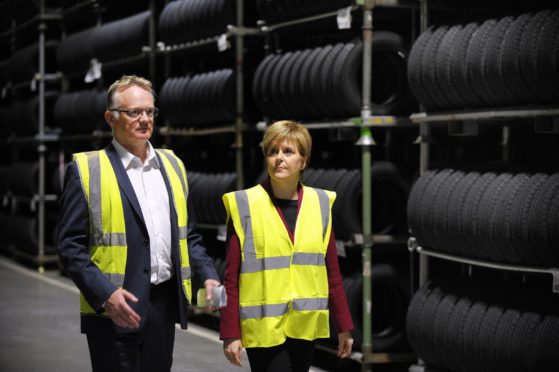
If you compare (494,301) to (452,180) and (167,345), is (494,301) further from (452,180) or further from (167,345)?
(167,345)

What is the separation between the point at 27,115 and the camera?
59.3ft

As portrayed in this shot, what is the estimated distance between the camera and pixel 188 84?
489 inches

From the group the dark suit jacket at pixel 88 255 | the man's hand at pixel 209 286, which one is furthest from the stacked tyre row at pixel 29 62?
the man's hand at pixel 209 286

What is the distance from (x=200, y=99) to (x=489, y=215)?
516 cm

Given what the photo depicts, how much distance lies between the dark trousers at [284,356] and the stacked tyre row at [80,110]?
32.8 feet

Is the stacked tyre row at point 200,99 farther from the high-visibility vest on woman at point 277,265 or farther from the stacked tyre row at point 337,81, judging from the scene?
the high-visibility vest on woman at point 277,265

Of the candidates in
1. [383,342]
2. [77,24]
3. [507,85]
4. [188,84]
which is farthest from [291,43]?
[77,24]

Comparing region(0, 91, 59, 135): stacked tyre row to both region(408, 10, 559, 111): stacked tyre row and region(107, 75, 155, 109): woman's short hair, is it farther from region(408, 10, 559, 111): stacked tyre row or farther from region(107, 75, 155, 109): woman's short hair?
region(107, 75, 155, 109): woman's short hair

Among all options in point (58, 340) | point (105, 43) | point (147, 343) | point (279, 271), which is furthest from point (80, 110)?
point (147, 343)

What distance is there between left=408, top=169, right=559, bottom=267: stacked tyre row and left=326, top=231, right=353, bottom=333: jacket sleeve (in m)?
1.85

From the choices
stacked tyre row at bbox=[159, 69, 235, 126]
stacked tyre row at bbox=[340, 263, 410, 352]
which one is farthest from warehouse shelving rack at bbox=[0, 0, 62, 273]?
stacked tyre row at bbox=[340, 263, 410, 352]

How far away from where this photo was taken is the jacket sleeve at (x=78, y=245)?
4859mm

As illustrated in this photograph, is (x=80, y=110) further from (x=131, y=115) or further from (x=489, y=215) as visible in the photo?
(x=131, y=115)

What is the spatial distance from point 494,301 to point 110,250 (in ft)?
10.9
